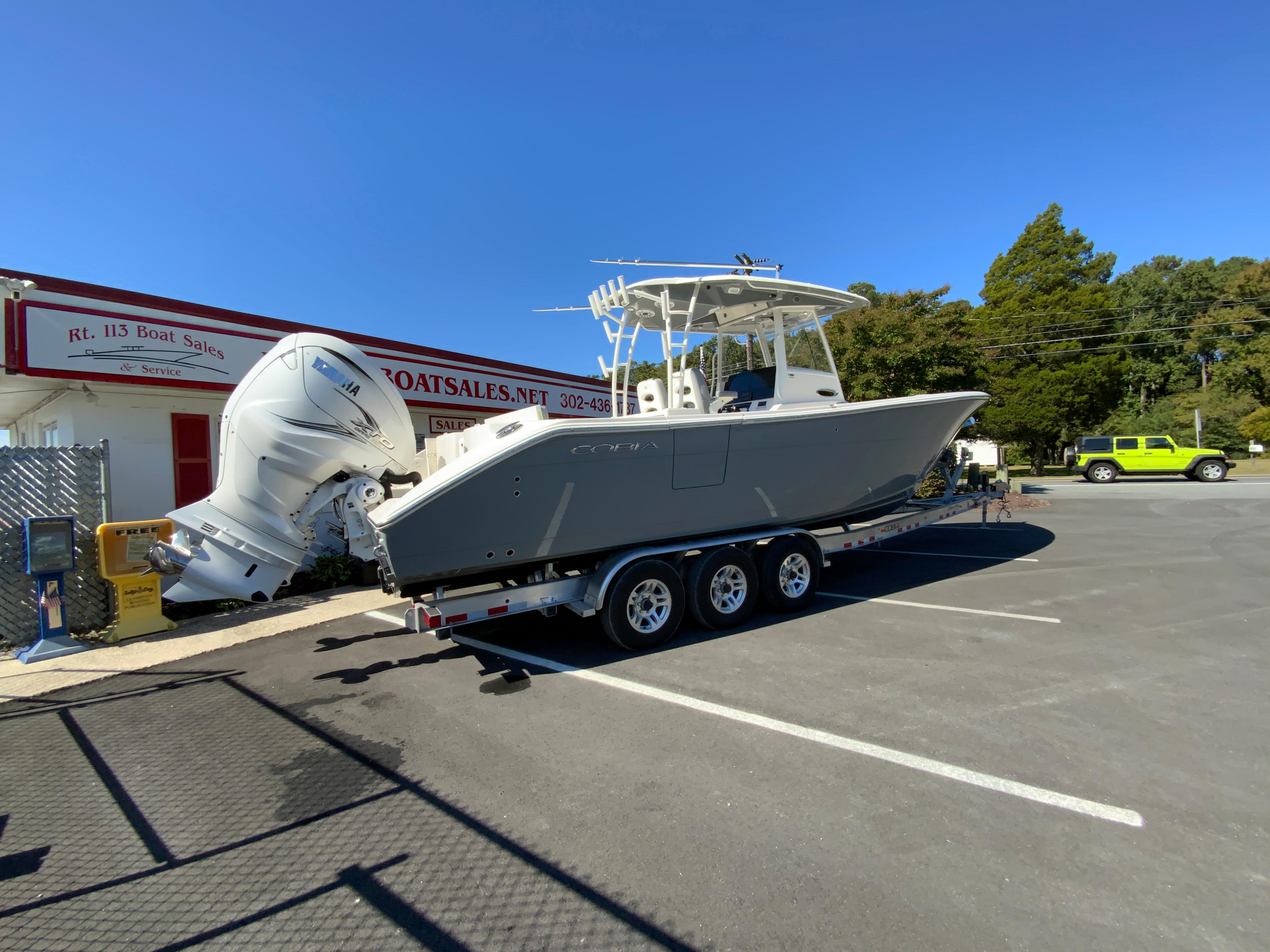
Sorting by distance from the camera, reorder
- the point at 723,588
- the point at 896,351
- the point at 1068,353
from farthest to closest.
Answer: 1. the point at 1068,353
2. the point at 896,351
3. the point at 723,588

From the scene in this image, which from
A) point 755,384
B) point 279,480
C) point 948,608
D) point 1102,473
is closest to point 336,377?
point 279,480

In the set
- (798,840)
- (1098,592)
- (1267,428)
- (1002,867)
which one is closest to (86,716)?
(798,840)

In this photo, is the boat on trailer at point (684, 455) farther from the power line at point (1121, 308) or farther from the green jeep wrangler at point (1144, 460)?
the power line at point (1121, 308)

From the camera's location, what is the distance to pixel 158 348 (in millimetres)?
8359

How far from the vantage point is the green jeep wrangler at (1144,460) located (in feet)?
69.5

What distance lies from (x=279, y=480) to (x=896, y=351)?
62.7 feet

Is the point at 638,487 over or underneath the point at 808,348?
underneath

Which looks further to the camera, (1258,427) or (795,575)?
(1258,427)

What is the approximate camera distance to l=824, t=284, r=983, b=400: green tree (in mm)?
19734

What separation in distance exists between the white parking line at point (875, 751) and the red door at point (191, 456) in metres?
7.63

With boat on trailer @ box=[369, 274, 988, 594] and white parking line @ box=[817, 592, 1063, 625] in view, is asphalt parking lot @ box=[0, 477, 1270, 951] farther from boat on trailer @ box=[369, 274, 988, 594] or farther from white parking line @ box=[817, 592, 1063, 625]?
boat on trailer @ box=[369, 274, 988, 594]

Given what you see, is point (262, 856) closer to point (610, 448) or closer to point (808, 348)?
point (610, 448)

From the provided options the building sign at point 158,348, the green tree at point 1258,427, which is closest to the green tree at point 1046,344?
the green tree at point 1258,427

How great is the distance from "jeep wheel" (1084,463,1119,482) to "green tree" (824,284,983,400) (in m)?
6.49
